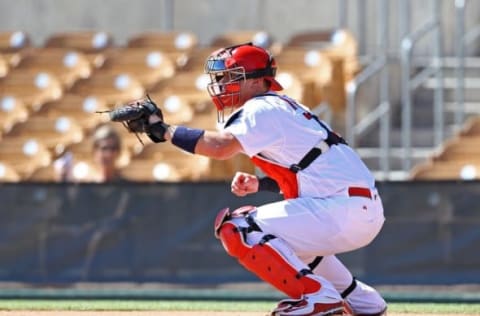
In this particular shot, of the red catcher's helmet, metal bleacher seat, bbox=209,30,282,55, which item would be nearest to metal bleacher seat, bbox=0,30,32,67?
metal bleacher seat, bbox=209,30,282,55

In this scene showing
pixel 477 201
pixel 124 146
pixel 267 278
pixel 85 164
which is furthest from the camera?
pixel 124 146

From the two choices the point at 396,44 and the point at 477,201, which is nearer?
the point at 477,201

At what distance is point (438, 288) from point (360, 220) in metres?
3.77

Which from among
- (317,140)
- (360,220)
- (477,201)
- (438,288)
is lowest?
(438,288)

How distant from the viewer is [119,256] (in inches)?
413

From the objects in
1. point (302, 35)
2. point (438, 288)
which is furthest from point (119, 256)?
point (302, 35)

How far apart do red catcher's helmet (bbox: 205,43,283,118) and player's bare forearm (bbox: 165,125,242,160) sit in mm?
443

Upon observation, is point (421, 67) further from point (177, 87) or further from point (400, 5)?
point (177, 87)

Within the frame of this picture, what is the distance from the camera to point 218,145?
650 centimetres

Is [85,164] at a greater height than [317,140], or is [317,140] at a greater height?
[317,140]

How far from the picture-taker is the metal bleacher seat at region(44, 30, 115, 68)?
15.2 metres

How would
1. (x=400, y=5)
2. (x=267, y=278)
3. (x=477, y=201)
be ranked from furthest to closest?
(x=400, y=5) < (x=477, y=201) < (x=267, y=278)

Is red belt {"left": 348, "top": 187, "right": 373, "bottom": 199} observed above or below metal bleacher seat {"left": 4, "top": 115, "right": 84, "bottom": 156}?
above

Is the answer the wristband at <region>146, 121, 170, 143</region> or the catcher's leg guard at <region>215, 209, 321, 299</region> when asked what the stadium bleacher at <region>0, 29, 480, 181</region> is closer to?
the catcher's leg guard at <region>215, 209, 321, 299</region>
